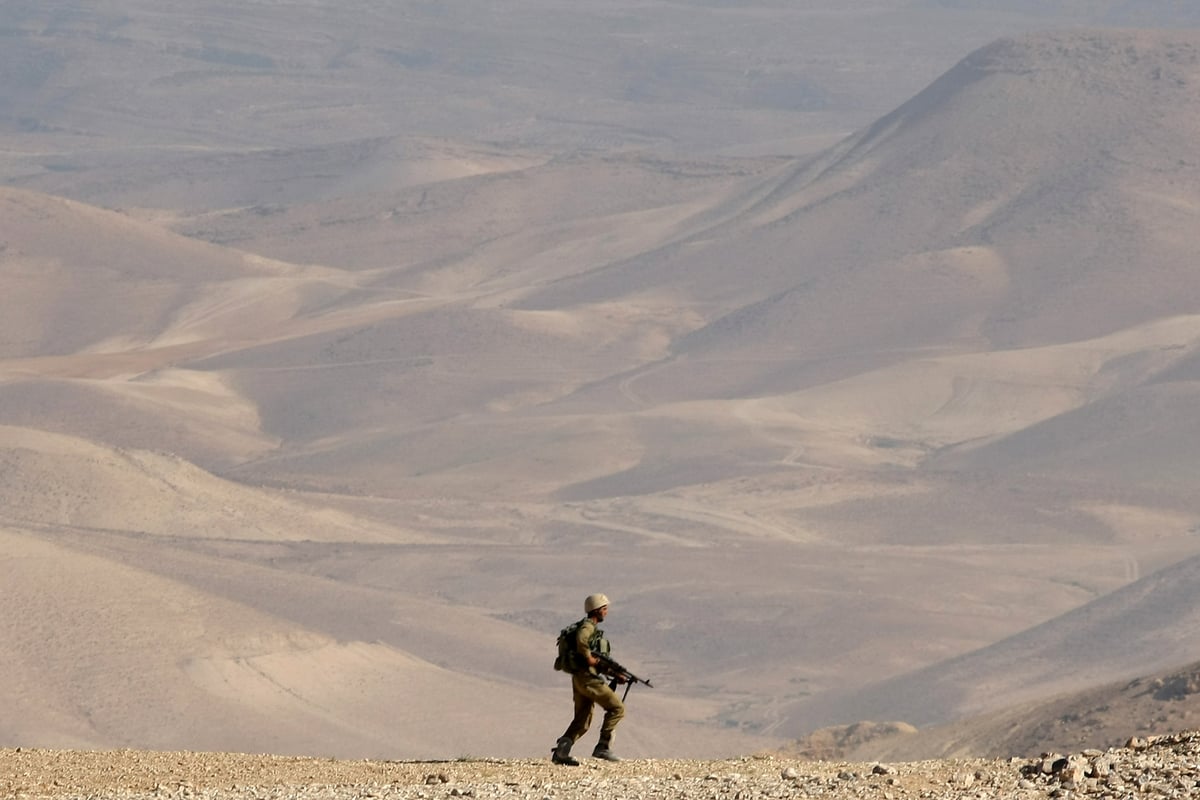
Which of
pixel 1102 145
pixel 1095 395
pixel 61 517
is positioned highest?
pixel 1102 145

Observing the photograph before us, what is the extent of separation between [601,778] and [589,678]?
0.49 metres

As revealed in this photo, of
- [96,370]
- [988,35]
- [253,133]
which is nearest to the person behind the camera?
[96,370]

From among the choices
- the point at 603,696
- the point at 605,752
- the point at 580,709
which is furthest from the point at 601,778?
the point at 605,752

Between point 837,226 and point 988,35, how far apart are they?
9929 centimetres

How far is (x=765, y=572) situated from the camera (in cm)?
4244

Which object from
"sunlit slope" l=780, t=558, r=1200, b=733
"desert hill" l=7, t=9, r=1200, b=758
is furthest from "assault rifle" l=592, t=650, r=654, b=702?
"sunlit slope" l=780, t=558, r=1200, b=733

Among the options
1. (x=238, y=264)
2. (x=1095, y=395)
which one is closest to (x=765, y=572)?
(x=1095, y=395)

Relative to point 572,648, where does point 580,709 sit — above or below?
below

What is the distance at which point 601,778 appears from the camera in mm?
9867

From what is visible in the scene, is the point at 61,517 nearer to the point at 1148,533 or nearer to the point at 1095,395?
the point at 1148,533

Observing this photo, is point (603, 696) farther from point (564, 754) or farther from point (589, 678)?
point (564, 754)

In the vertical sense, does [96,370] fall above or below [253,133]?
below

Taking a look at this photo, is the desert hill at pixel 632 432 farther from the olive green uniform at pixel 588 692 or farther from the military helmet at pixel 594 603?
the military helmet at pixel 594 603

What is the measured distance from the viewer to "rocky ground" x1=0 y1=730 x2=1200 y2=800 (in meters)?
8.97
